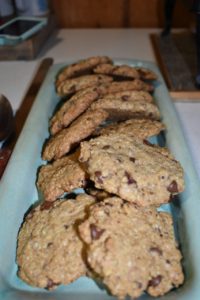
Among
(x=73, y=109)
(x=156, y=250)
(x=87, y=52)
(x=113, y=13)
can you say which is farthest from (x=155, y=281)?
(x=113, y=13)

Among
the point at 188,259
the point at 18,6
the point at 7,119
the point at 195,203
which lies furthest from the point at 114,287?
the point at 18,6

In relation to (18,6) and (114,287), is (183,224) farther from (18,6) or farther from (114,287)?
(18,6)

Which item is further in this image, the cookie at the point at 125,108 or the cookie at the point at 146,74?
the cookie at the point at 146,74

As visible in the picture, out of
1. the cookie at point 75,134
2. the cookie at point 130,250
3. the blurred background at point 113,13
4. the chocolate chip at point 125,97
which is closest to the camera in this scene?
the cookie at point 130,250

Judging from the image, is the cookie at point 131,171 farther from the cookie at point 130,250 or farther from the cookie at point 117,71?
the cookie at point 117,71

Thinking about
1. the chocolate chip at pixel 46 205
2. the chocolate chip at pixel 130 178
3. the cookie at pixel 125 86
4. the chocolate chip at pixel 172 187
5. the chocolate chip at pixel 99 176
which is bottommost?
the chocolate chip at pixel 46 205

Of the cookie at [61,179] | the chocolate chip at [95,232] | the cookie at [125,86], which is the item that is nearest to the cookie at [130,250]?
the chocolate chip at [95,232]

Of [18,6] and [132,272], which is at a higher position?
[18,6]
